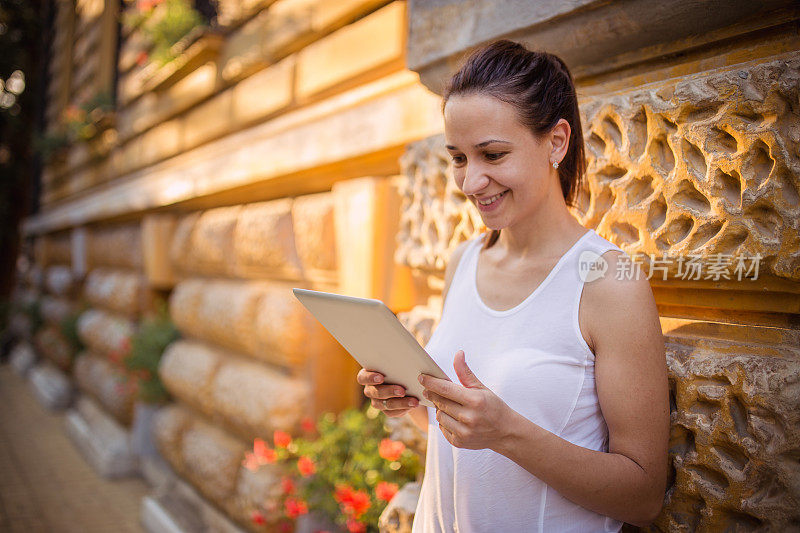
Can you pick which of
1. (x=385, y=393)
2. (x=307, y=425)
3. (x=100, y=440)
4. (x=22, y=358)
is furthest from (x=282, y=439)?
(x=22, y=358)

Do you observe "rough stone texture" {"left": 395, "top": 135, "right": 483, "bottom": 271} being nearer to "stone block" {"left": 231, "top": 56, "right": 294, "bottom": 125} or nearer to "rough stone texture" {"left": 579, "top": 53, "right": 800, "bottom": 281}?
"rough stone texture" {"left": 579, "top": 53, "right": 800, "bottom": 281}

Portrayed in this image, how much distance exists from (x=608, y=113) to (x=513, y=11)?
40 cm

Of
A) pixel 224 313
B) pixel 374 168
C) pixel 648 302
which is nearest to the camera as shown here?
pixel 648 302

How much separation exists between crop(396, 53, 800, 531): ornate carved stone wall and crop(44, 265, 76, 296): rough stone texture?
7.53 m

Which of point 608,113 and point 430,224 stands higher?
point 608,113

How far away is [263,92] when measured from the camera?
3549 mm

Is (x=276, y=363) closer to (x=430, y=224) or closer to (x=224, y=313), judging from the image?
(x=224, y=313)

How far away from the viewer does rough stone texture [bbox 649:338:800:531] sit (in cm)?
117

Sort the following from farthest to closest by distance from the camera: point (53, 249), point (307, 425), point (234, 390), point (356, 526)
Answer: point (53, 249) < point (234, 390) < point (307, 425) < point (356, 526)

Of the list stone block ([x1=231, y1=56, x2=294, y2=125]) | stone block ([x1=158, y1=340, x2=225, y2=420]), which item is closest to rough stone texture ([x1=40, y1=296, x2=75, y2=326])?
stone block ([x1=158, y1=340, x2=225, y2=420])

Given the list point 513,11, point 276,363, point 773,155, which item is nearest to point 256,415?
point 276,363

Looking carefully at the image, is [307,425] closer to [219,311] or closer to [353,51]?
[219,311]

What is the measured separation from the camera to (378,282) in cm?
255

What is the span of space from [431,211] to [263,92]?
189 cm
